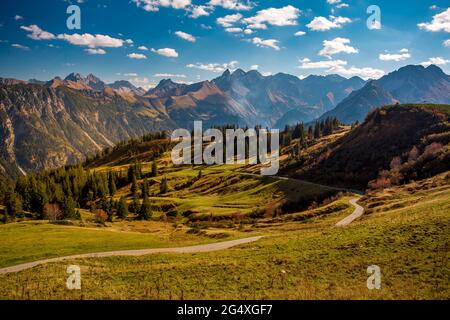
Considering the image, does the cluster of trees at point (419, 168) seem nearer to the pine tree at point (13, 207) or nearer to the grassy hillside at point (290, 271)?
the grassy hillside at point (290, 271)

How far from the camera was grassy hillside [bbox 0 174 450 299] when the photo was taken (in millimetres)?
22922

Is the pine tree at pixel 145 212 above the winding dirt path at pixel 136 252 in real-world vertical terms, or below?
below

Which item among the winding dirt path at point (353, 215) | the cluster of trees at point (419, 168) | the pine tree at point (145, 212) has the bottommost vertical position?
the pine tree at point (145, 212)

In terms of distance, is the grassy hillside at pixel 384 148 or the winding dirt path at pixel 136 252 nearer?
the winding dirt path at pixel 136 252

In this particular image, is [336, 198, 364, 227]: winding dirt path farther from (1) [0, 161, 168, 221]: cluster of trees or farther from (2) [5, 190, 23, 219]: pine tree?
(2) [5, 190, 23, 219]: pine tree

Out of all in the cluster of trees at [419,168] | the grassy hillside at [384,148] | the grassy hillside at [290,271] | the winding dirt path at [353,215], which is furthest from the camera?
the grassy hillside at [384,148]

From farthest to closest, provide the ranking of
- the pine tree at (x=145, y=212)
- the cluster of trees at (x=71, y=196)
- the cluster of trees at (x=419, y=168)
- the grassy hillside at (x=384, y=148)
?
the cluster of trees at (x=71, y=196)
the pine tree at (x=145, y=212)
the grassy hillside at (x=384, y=148)
the cluster of trees at (x=419, y=168)

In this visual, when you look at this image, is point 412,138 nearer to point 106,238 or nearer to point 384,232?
point 384,232

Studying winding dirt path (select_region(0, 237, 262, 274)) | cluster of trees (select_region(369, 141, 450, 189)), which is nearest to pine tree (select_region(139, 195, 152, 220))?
winding dirt path (select_region(0, 237, 262, 274))

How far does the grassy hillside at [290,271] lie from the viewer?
75.2ft

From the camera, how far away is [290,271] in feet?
92.7

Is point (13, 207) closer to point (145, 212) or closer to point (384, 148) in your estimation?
point (145, 212)

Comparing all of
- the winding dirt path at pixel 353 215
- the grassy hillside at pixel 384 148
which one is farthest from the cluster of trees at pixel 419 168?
the winding dirt path at pixel 353 215
